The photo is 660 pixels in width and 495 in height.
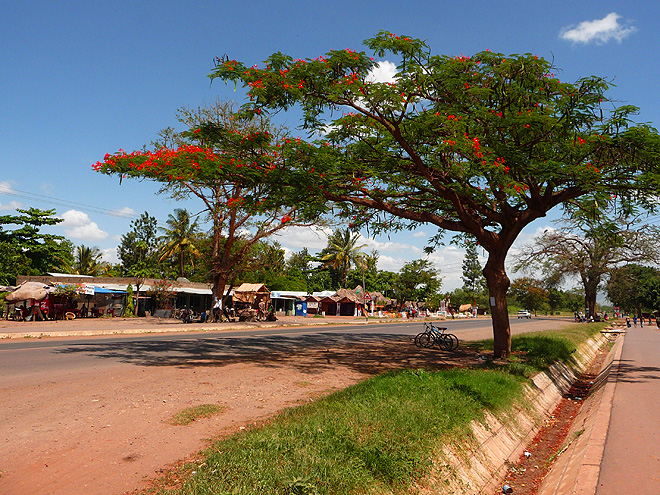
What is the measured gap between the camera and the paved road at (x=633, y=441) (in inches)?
202

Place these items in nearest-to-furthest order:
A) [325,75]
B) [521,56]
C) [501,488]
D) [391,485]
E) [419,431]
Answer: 1. [391,485]
2. [419,431]
3. [501,488]
4. [521,56]
5. [325,75]

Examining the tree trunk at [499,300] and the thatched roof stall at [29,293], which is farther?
the thatched roof stall at [29,293]

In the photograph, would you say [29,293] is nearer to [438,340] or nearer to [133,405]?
[438,340]

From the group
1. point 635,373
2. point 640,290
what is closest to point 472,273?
point 640,290

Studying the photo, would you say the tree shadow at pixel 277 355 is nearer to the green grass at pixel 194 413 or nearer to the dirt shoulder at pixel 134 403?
the dirt shoulder at pixel 134 403

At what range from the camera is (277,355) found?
15094 millimetres

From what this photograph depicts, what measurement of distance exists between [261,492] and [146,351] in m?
12.4

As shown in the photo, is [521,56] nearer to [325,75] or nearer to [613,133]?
[613,133]

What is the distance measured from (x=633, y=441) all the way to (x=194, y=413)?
257 inches

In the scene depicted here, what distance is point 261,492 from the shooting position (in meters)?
3.89

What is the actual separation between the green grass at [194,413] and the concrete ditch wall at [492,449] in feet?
11.7

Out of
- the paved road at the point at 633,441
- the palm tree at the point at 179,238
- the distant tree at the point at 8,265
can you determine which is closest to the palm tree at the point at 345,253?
the palm tree at the point at 179,238

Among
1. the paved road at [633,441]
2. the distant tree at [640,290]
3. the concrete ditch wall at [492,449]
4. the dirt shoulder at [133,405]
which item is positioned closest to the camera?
the dirt shoulder at [133,405]

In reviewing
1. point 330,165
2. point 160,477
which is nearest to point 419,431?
point 160,477
